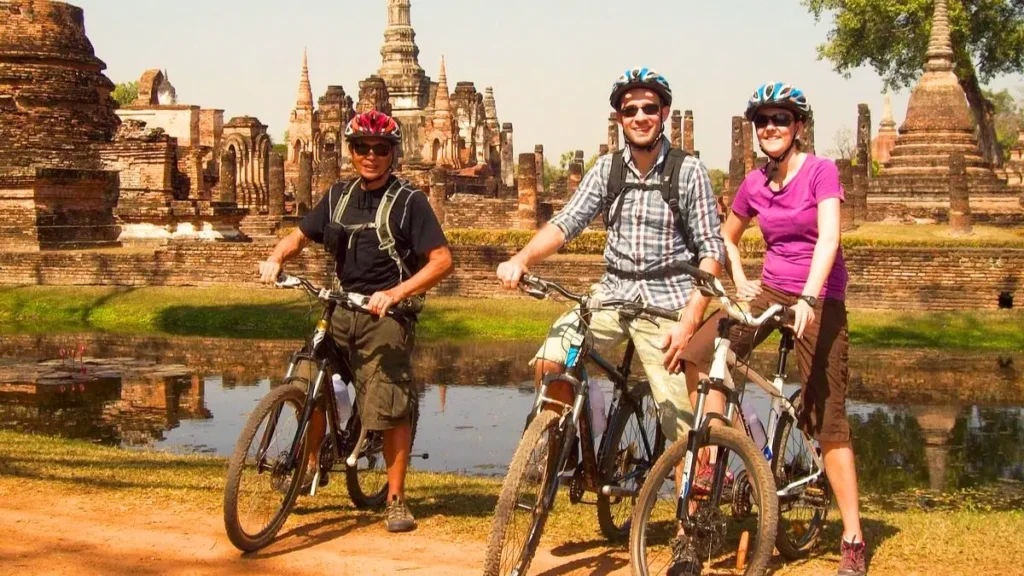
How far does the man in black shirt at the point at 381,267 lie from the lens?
4.67m

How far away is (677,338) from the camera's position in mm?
3973

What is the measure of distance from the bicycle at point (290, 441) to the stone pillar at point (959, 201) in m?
20.7

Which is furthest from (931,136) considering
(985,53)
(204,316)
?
(204,316)

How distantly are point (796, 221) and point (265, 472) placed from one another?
6.44 feet

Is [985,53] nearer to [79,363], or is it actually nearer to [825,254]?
[79,363]

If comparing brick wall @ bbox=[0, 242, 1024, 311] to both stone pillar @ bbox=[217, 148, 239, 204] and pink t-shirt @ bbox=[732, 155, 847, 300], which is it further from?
pink t-shirt @ bbox=[732, 155, 847, 300]

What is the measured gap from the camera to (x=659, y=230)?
4.21 m

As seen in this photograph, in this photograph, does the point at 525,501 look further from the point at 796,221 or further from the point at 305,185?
the point at 305,185

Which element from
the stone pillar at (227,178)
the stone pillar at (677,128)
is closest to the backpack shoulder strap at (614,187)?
the stone pillar at (227,178)

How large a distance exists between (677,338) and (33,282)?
1729 cm

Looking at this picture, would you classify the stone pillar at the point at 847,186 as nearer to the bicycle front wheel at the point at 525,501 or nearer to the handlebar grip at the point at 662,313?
the handlebar grip at the point at 662,313

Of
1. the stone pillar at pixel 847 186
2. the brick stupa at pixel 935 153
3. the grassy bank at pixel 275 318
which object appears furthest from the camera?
the brick stupa at pixel 935 153

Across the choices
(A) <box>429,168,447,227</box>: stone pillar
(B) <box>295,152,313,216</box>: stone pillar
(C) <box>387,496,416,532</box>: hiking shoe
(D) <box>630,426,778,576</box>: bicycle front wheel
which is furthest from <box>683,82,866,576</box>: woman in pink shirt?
(B) <box>295,152,313,216</box>: stone pillar

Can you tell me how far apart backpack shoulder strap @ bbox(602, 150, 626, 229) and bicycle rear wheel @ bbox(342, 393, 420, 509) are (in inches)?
44.5
